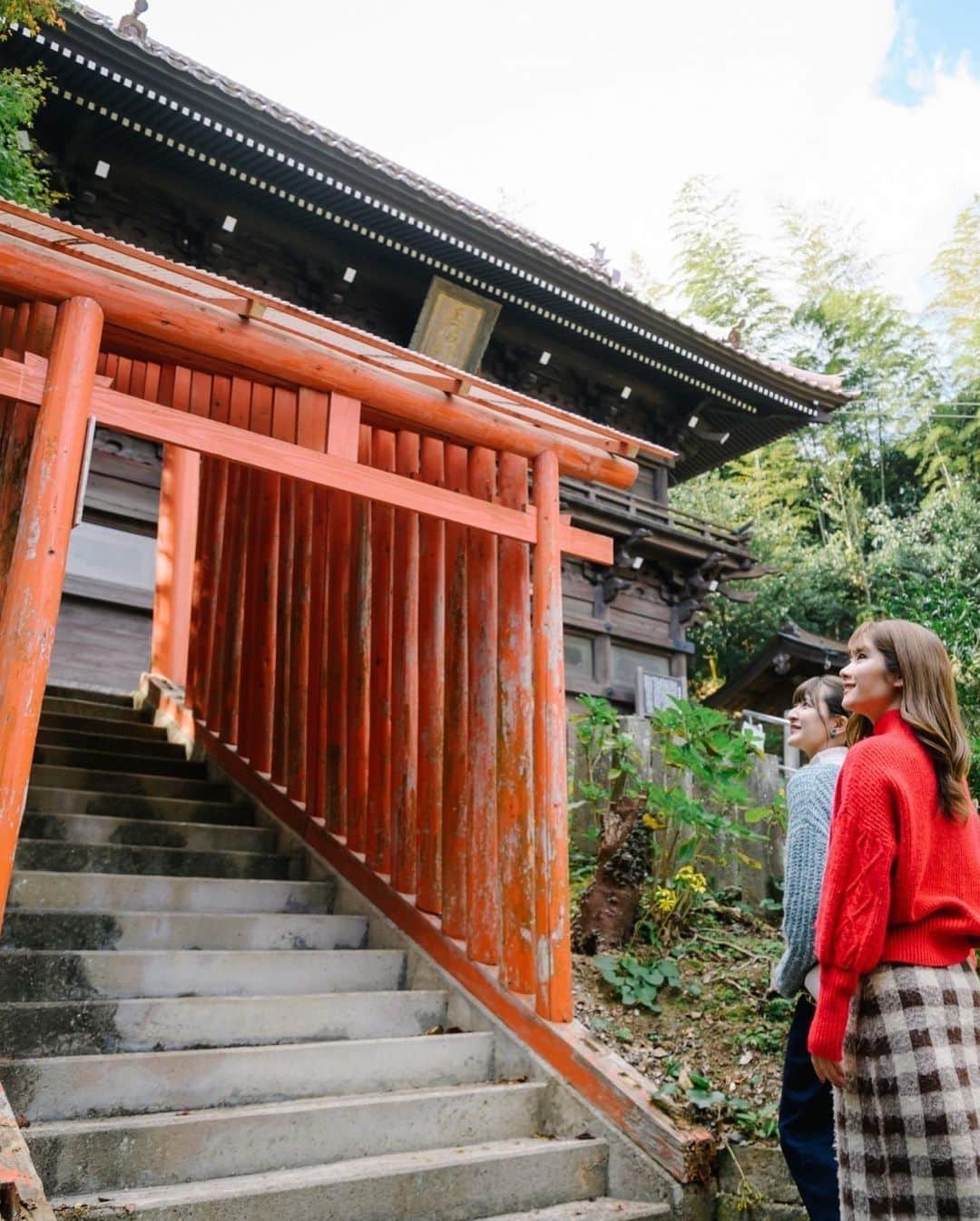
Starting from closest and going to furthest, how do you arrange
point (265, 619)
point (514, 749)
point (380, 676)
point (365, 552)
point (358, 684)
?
point (514, 749) < point (380, 676) < point (358, 684) < point (365, 552) < point (265, 619)

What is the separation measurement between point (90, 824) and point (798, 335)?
A: 81.1ft

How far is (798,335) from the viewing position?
84.2 ft

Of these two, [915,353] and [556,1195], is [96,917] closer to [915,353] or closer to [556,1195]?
[556,1195]

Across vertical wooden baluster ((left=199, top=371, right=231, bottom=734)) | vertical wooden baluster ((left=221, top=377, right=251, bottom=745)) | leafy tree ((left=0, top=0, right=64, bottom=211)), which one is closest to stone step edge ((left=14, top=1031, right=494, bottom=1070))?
vertical wooden baluster ((left=221, top=377, right=251, bottom=745))

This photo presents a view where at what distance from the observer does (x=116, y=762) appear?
602 centimetres

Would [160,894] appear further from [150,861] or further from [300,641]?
[300,641]

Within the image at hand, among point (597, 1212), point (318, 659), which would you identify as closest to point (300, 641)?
point (318, 659)

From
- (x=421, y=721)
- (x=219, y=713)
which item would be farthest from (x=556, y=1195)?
(x=219, y=713)

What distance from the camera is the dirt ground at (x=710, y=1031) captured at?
3.60 meters

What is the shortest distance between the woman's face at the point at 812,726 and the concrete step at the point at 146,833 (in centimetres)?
325

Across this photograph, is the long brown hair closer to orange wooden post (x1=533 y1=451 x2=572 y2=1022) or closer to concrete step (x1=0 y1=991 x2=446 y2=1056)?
orange wooden post (x1=533 y1=451 x2=572 y2=1022)

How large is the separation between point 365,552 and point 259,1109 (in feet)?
9.34

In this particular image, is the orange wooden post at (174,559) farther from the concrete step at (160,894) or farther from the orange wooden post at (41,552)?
the orange wooden post at (41,552)

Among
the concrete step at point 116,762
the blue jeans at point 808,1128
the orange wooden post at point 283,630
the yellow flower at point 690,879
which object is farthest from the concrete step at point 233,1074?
the concrete step at point 116,762
